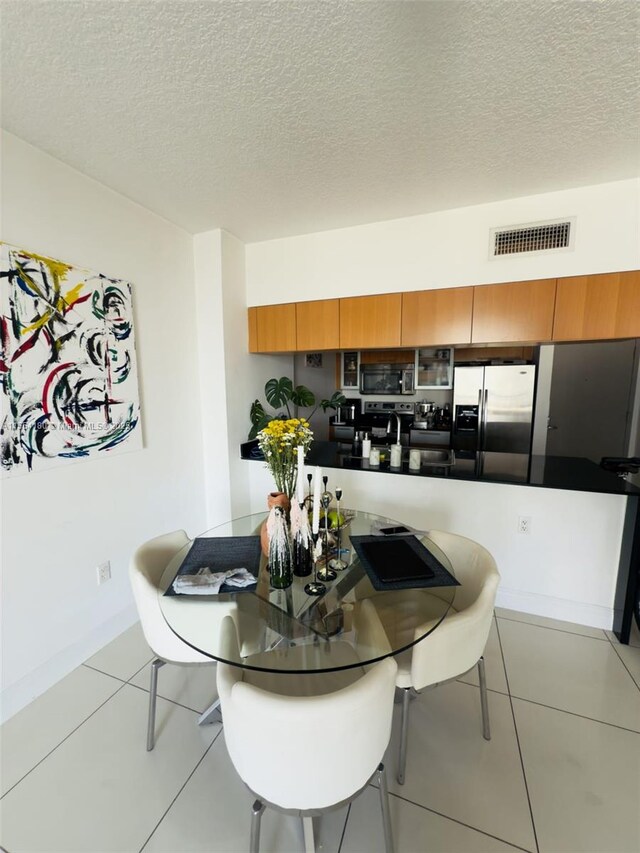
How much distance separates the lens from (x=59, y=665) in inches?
73.6

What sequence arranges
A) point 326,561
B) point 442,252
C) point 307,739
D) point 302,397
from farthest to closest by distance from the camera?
Answer: point 302,397
point 442,252
point 326,561
point 307,739

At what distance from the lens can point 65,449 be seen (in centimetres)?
188

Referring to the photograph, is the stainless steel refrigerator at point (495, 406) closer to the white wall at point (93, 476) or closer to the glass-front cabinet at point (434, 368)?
the glass-front cabinet at point (434, 368)

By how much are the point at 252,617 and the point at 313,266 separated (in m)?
2.51

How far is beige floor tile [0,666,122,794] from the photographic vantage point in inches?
56.8

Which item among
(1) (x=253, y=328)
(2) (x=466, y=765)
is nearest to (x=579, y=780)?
(2) (x=466, y=765)

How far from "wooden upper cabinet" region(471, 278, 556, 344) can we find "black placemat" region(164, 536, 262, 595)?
6.53 ft

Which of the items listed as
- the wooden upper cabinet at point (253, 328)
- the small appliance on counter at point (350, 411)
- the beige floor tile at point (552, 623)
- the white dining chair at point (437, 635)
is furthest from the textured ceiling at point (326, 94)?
the small appliance on counter at point (350, 411)

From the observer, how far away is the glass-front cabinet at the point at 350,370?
181 inches

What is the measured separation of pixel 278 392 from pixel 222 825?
2596 mm

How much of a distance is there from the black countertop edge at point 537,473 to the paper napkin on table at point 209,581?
1340mm

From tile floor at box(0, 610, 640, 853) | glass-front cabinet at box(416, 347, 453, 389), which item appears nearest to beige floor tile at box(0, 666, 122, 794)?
tile floor at box(0, 610, 640, 853)

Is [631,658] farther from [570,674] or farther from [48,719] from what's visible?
[48,719]

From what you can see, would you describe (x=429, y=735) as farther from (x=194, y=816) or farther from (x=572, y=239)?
(x=572, y=239)
